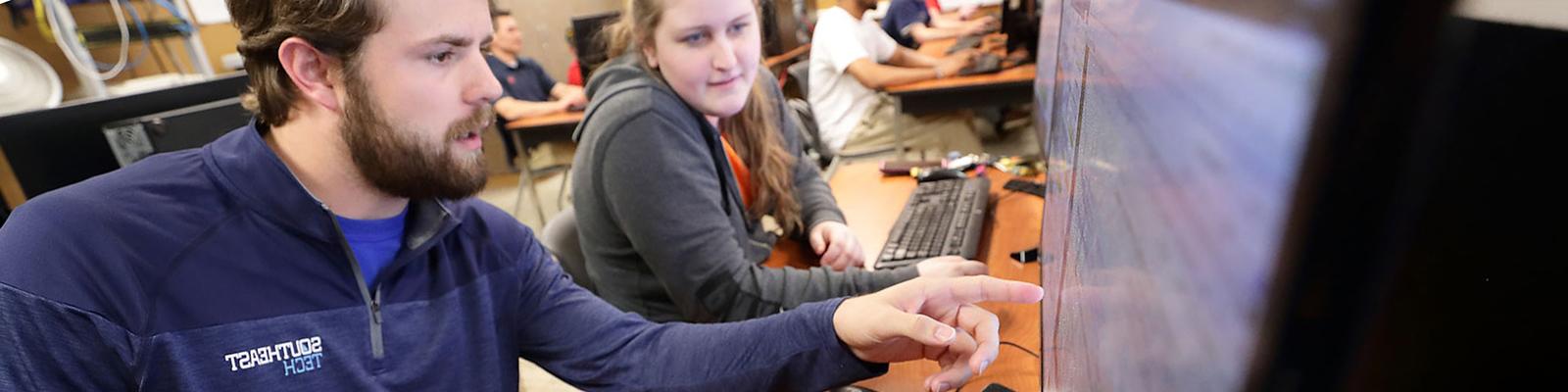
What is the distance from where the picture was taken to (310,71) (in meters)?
0.81

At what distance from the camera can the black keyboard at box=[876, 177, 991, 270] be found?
1156mm

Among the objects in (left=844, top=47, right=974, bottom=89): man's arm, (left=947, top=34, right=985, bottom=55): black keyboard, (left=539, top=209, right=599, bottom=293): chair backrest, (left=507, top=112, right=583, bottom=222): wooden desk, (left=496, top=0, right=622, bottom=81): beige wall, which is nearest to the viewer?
(left=539, top=209, right=599, bottom=293): chair backrest

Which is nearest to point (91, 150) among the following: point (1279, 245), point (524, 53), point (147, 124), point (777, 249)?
point (147, 124)

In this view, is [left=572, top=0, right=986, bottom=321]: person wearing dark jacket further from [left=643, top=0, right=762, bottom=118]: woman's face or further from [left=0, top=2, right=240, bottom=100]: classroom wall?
[left=0, top=2, right=240, bottom=100]: classroom wall

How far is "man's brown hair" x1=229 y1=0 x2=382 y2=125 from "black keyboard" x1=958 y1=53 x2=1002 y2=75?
2136 millimetres

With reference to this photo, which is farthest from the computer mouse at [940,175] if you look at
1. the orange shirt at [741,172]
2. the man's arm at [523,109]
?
the man's arm at [523,109]

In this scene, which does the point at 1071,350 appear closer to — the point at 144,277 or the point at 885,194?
the point at 144,277

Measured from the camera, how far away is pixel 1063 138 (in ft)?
1.97

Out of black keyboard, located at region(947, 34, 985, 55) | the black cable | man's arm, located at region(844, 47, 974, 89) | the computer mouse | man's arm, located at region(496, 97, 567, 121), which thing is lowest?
man's arm, located at region(496, 97, 567, 121)

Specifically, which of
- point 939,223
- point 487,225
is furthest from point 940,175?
point 487,225

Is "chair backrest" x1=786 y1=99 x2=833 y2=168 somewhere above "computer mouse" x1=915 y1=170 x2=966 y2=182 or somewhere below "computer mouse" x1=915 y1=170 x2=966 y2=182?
below

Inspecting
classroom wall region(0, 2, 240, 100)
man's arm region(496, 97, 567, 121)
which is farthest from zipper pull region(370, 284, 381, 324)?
man's arm region(496, 97, 567, 121)

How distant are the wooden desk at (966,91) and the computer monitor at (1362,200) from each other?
2391mm

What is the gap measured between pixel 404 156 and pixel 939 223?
2.68ft
